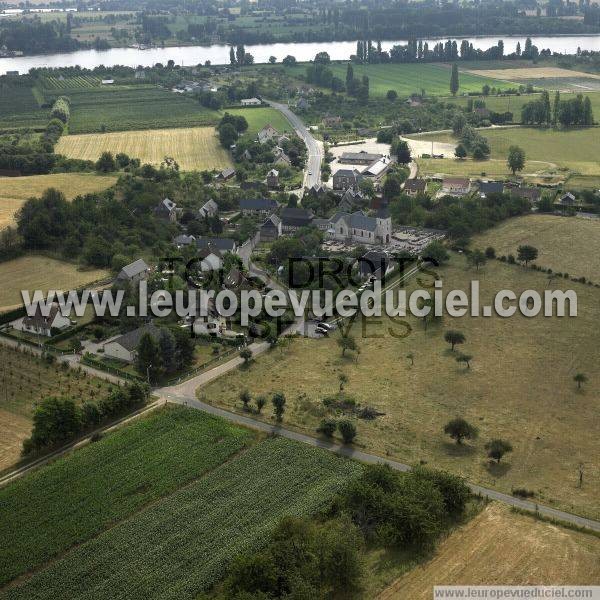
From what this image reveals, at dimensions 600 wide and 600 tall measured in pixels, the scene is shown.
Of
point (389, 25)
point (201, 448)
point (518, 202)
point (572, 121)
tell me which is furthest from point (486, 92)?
point (201, 448)

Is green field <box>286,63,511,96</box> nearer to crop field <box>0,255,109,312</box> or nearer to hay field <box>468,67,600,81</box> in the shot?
hay field <box>468,67,600,81</box>

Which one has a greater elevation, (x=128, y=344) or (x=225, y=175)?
(x=225, y=175)

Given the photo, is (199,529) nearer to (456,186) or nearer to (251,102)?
(456,186)

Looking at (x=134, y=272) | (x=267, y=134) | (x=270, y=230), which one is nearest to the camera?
(x=134, y=272)

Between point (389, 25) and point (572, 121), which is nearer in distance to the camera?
point (572, 121)

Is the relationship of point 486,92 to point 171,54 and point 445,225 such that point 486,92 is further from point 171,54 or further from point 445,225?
point 171,54

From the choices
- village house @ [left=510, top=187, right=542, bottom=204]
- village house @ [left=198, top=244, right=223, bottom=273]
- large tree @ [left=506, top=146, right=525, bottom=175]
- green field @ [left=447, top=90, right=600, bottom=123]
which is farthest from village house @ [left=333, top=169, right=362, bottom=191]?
green field @ [left=447, top=90, right=600, bottom=123]

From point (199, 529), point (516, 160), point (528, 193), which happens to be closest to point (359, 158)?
point (516, 160)
